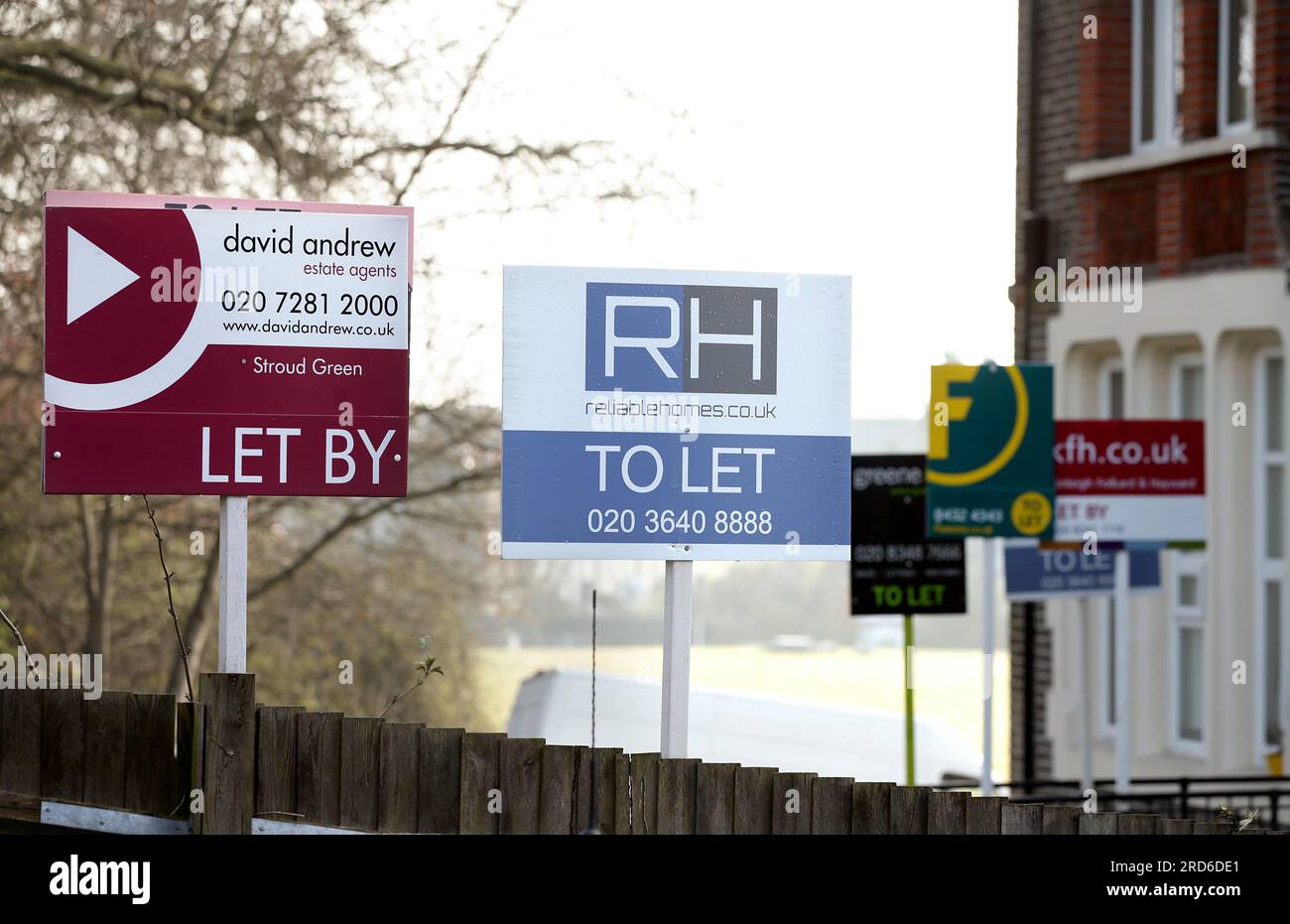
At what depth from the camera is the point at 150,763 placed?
18.2 ft

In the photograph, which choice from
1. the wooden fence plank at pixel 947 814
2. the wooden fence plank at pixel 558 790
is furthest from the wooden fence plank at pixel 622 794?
the wooden fence plank at pixel 947 814

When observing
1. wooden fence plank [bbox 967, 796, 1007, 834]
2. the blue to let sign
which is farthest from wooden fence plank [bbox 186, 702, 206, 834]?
the blue to let sign

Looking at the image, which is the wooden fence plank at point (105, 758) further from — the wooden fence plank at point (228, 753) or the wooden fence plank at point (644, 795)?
the wooden fence plank at point (644, 795)

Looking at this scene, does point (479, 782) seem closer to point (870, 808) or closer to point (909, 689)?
point (870, 808)

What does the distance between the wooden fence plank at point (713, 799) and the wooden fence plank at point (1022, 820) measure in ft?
2.80

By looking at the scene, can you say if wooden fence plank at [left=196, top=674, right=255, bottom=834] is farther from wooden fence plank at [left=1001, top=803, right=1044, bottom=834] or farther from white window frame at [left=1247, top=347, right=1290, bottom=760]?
white window frame at [left=1247, top=347, right=1290, bottom=760]

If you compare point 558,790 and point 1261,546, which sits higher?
point 1261,546

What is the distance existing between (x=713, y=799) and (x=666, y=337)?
1469 mm

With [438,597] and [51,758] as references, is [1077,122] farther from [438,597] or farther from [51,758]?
[51,758]

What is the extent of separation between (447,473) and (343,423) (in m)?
11.1

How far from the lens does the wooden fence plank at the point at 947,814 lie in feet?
18.1

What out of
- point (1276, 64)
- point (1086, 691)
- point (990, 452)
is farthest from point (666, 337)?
point (1276, 64)
